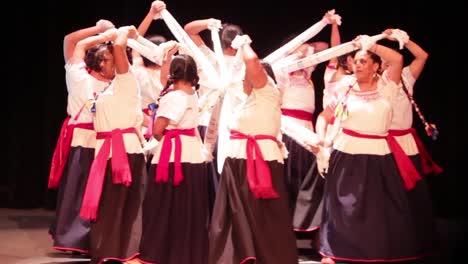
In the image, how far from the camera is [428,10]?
20.9 ft

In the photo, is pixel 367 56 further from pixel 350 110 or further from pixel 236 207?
pixel 236 207

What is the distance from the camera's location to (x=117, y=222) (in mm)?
4402

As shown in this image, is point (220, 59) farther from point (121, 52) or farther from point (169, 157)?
point (169, 157)

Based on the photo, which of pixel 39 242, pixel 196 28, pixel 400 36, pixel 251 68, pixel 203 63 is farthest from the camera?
pixel 39 242

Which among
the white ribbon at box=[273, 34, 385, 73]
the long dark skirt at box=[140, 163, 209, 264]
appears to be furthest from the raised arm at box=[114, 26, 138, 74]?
the white ribbon at box=[273, 34, 385, 73]

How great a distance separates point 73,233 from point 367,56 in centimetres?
211

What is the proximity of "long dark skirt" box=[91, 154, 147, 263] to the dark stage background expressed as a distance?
95.1 inches

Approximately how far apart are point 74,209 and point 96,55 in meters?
0.97

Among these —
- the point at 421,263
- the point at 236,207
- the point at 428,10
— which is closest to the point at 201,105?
the point at 236,207

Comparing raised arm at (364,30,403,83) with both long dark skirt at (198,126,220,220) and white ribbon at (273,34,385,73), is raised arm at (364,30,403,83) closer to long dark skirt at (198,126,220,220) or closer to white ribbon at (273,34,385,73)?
white ribbon at (273,34,385,73)

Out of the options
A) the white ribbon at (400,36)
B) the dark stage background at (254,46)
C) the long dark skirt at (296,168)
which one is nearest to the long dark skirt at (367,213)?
the long dark skirt at (296,168)

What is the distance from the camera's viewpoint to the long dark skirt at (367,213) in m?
4.70

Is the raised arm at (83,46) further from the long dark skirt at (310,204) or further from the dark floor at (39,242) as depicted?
the long dark skirt at (310,204)

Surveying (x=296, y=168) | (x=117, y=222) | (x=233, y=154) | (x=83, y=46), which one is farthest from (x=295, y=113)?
(x=117, y=222)
